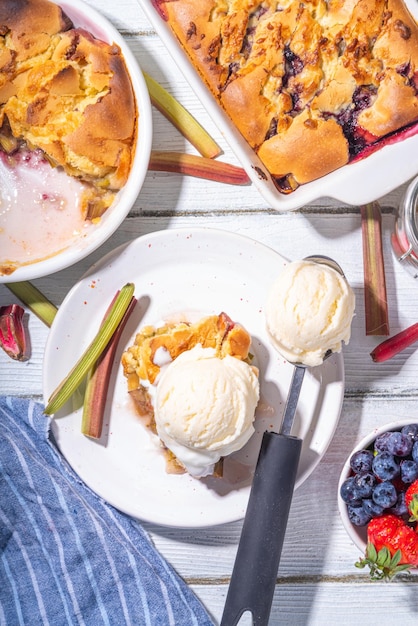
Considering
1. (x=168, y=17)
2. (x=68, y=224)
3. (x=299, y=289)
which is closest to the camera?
(x=299, y=289)

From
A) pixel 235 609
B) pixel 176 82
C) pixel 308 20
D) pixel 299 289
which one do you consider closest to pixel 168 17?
pixel 176 82

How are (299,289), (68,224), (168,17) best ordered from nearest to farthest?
(299,289), (168,17), (68,224)

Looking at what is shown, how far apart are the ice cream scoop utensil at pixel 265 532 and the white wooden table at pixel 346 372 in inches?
9.0

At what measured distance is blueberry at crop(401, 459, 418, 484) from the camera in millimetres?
1717

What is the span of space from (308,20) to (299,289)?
2.15ft

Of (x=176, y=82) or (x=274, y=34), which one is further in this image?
(x=176, y=82)

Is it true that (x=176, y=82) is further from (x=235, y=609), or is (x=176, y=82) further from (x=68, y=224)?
(x=235, y=609)

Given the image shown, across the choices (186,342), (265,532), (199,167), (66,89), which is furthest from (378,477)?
(66,89)

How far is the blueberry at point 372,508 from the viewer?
173 centimetres

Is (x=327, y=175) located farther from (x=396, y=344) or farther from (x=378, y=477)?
(x=378, y=477)

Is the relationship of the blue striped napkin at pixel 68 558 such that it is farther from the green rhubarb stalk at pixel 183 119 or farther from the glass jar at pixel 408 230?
the glass jar at pixel 408 230

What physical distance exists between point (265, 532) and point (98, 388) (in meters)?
0.55

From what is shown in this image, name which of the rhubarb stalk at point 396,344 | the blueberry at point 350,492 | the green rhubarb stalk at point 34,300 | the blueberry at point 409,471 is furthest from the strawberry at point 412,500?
the green rhubarb stalk at point 34,300

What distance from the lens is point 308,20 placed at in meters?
1.77
